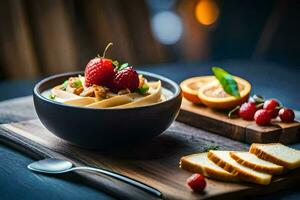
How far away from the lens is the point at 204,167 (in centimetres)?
132

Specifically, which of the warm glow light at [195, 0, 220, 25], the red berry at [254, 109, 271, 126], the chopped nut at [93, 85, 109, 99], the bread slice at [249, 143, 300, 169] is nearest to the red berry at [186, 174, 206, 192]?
the bread slice at [249, 143, 300, 169]

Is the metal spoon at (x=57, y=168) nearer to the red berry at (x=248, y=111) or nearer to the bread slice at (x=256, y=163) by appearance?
the bread slice at (x=256, y=163)

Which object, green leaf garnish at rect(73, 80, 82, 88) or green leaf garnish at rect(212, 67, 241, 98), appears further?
green leaf garnish at rect(212, 67, 241, 98)

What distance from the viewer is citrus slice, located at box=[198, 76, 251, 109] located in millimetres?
1759

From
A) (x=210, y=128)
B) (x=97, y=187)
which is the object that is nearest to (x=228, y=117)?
(x=210, y=128)

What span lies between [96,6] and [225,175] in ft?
5.95

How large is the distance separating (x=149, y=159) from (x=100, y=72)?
0.83 ft

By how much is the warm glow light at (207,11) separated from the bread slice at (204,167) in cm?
200

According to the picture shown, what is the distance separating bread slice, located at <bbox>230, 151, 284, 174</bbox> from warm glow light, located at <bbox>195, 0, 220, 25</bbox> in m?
2.02

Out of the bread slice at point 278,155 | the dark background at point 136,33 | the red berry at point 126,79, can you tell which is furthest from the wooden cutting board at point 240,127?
the dark background at point 136,33

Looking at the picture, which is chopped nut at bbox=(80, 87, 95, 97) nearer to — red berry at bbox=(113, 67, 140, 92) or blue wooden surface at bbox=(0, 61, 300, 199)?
red berry at bbox=(113, 67, 140, 92)

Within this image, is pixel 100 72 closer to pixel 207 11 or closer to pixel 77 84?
pixel 77 84

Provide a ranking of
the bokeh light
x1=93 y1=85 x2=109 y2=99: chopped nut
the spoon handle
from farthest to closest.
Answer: the bokeh light, x1=93 y1=85 x2=109 y2=99: chopped nut, the spoon handle

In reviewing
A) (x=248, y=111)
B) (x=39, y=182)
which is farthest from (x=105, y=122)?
(x=248, y=111)
